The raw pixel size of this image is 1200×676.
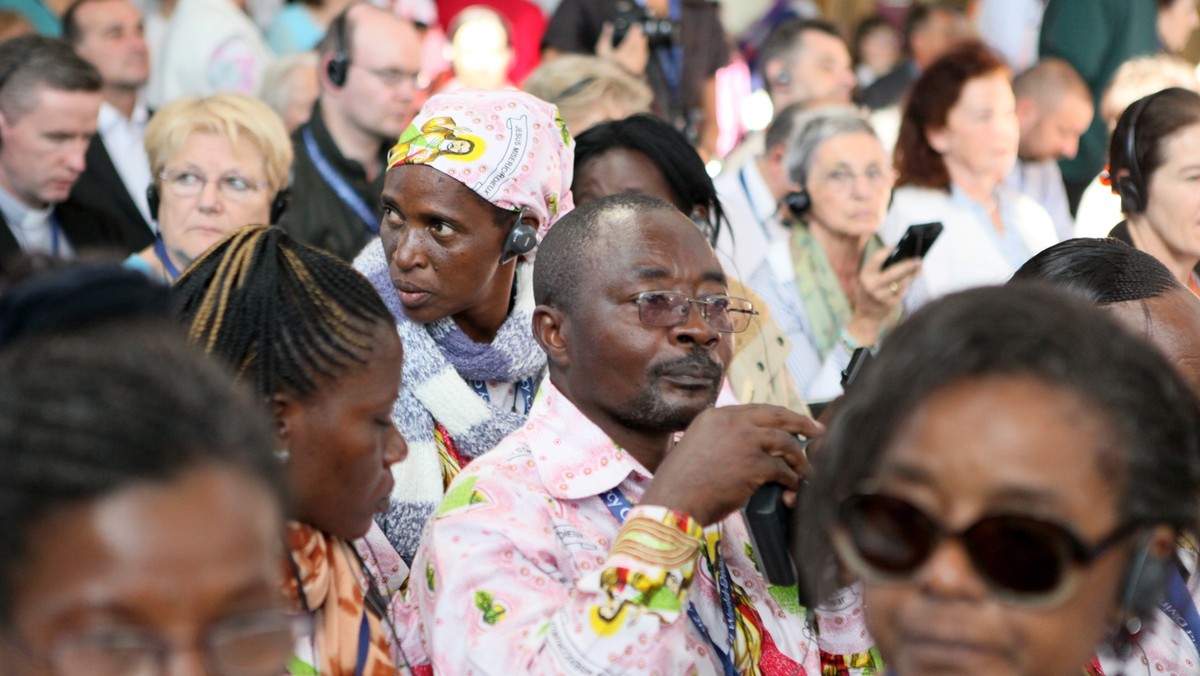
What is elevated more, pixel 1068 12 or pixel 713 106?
pixel 1068 12

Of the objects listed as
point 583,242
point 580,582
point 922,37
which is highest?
point 583,242

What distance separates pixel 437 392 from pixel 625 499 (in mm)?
733

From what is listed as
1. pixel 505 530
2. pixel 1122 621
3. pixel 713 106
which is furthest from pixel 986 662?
pixel 713 106

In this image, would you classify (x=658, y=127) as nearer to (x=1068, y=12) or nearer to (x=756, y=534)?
(x=756, y=534)

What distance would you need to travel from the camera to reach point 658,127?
380 cm

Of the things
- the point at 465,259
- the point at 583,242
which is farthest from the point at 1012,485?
the point at 465,259

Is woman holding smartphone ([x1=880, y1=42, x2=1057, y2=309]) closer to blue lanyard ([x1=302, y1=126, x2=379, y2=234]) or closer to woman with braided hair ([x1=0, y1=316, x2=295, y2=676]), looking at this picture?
blue lanyard ([x1=302, y1=126, x2=379, y2=234])

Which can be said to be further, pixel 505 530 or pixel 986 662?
pixel 505 530

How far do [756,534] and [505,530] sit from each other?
13.4 inches

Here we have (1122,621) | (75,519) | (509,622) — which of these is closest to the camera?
(75,519)

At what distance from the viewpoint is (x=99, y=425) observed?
126 cm

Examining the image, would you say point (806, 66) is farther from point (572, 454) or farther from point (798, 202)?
point (572, 454)

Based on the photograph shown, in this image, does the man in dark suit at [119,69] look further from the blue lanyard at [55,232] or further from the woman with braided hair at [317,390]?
the woman with braided hair at [317,390]

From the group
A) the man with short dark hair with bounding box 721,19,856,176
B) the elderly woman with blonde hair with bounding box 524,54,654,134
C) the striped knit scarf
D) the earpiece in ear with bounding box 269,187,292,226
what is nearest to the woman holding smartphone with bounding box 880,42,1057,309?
the man with short dark hair with bounding box 721,19,856,176
